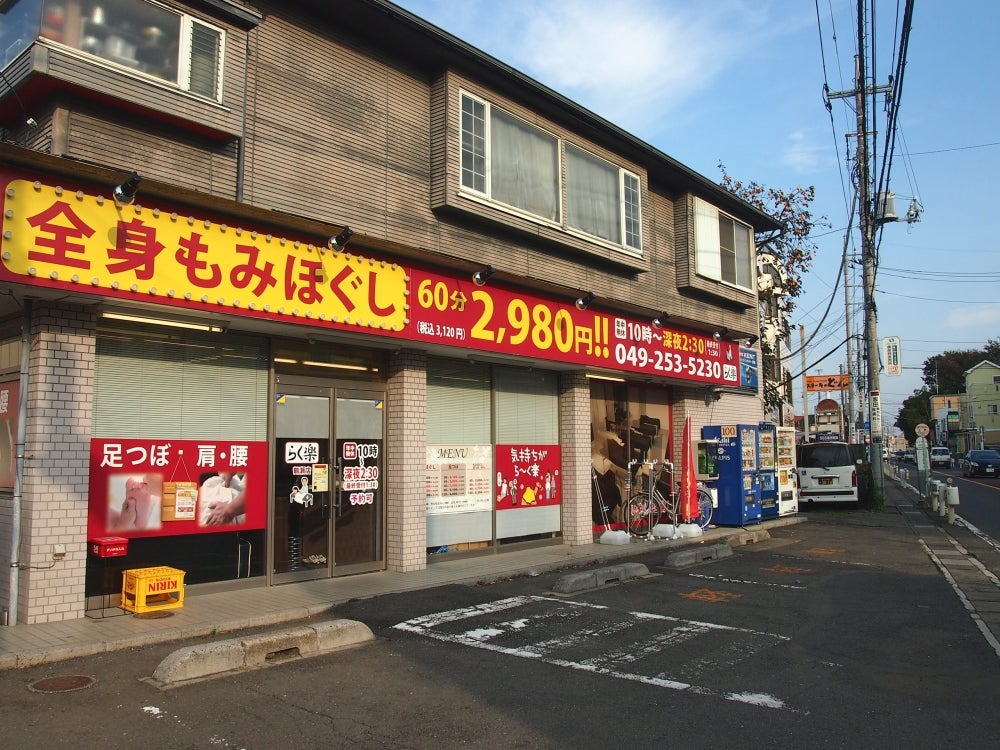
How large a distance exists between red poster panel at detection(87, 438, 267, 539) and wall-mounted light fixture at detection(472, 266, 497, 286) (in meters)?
4.05

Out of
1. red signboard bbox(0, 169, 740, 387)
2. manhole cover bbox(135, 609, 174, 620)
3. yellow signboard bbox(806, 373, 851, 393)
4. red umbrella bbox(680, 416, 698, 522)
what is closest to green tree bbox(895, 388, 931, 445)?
yellow signboard bbox(806, 373, 851, 393)

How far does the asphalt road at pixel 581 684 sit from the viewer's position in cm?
510

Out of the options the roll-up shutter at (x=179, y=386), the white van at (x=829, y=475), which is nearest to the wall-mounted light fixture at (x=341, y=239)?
the roll-up shutter at (x=179, y=386)

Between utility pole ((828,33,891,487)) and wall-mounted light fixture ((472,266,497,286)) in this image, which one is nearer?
wall-mounted light fixture ((472,266,497,286))

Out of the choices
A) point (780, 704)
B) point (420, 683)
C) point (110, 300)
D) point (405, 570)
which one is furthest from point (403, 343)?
point (780, 704)

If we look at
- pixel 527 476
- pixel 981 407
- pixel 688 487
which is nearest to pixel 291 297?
pixel 527 476

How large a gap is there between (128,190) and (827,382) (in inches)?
1741

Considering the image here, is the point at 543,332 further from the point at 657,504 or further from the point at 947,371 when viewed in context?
the point at 947,371

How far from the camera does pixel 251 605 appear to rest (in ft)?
28.6

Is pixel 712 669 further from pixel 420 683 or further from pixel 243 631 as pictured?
pixel 243 631

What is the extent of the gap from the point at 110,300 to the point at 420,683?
5.06m

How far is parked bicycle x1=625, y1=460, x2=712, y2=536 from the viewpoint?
16328 mm

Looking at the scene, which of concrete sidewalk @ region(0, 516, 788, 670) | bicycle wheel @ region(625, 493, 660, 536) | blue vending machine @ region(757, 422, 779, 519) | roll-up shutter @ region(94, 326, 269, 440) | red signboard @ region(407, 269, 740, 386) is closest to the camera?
concrete sidewalk @ region(0, 516, 788, 670)

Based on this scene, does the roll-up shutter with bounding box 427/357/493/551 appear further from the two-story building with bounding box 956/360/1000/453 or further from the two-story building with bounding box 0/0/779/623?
the two-story building with bounding box 956/360/1000/453
